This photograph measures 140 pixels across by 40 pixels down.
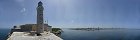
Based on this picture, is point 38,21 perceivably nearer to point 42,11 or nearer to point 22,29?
point 42,11

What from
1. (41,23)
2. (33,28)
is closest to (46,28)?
(33,28)

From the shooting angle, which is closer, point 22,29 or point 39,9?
point 39,9

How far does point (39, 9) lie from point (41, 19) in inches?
77.1

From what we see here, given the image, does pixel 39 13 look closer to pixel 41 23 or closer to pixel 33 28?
pixel 41 23

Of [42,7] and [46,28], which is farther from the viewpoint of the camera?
[46,28]

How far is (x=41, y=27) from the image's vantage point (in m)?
40.2

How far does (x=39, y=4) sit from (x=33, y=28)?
32.4ft

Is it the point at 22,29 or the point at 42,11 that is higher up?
the point at 42,11

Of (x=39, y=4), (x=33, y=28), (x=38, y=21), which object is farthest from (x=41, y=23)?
(x=33, y=28)

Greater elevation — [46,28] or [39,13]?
[39,13]

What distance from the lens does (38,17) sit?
40.6 m

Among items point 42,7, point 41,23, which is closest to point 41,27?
point 41,23

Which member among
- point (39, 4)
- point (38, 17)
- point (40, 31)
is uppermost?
point (39, 4)

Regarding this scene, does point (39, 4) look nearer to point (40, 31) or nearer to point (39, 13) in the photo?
point (39, 13)
